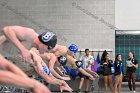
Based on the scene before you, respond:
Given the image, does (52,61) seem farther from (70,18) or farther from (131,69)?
(70,18)

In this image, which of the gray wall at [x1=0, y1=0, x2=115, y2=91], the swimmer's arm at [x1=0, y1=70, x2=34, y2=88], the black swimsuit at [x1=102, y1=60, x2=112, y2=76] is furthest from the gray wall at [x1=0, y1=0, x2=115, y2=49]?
the swimmer's arm at [x1=0, y1=70, x2=34, y2=88]

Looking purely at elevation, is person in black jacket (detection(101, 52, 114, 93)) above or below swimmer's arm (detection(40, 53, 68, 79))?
below

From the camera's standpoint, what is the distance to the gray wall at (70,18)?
1653 cm

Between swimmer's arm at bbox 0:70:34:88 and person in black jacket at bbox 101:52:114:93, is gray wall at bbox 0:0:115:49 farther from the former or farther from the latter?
swimmer's arm at bbox 0:70:34:88

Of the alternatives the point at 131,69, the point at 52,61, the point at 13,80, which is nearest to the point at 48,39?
the point at 52,61

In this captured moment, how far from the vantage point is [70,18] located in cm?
1680

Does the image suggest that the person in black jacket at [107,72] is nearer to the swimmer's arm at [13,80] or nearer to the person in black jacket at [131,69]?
the person in black jacket at [131,69]

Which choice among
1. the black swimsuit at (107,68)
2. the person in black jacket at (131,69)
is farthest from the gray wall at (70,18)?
the black swimsuit at (107,68)

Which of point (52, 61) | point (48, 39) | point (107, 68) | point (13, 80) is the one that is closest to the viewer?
point (13, 80)

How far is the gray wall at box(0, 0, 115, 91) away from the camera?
16531mm

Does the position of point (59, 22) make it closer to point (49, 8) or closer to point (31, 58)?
point (49, 8)

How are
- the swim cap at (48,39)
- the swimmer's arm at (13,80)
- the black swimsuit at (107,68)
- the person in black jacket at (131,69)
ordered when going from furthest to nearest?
the person in black jacket at (131,69)
the black swimsuit at (107,68)
the swim cap at (48,39)
the swimmer's arm at (13,80)

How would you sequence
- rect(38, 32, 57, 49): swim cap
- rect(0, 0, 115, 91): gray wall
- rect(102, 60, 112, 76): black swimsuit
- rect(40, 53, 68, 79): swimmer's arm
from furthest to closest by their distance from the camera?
1. rect(0, 0, 115, 91): gray wall
2. rect(102, 60, 112, 76): black swimsuit
3. rect(40, 53, 68, 79): swimmer's arm
4. rect(38, 32, 57, 49): swim cap

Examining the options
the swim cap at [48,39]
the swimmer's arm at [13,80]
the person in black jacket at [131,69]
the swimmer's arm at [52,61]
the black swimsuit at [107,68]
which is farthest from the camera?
the person in black jacket at [131,69]
